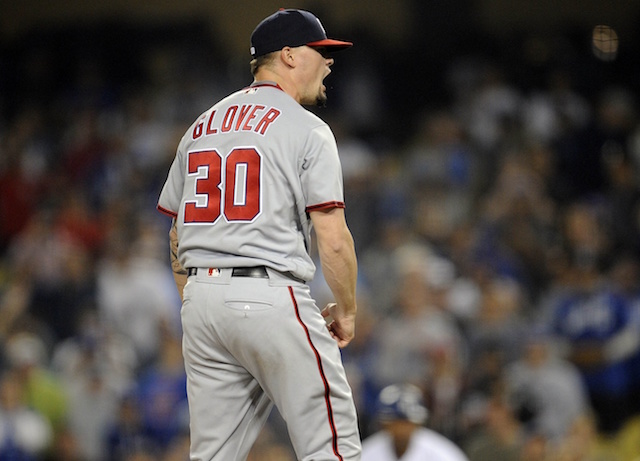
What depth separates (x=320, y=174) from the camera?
283 centimetres

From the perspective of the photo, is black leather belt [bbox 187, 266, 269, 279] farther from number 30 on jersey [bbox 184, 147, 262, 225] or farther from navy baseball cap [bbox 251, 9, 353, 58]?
navy baseball cap [bbox 251, 9, 353, 58]

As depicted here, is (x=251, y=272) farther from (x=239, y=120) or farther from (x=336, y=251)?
(x=239, y=120)

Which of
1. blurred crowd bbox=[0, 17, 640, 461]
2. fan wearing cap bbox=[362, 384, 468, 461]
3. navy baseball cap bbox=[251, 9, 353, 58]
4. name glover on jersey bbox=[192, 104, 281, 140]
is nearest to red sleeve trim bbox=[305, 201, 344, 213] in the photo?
name glover on jersey bbox=[192, 104, 281, 140]

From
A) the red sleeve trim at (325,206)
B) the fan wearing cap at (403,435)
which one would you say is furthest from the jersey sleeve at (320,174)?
the fan wearing cap at (403,435)

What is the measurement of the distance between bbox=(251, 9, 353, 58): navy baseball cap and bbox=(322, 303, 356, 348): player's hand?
2.58 ft

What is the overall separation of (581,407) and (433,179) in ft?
10.4

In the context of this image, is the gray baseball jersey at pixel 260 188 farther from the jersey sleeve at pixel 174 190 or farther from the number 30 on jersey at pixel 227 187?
the jersey sleeve at pixel 174 190

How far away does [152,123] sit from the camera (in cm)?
1098

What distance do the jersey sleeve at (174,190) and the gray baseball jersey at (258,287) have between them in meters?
0.10

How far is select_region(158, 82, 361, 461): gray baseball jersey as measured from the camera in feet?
9.18

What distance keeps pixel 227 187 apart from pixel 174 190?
29 cm

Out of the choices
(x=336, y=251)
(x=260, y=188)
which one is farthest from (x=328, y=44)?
(x=336, y=251)

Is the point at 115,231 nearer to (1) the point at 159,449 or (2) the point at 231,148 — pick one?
(1) the point at 159,449

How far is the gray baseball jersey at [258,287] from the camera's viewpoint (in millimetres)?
2797
